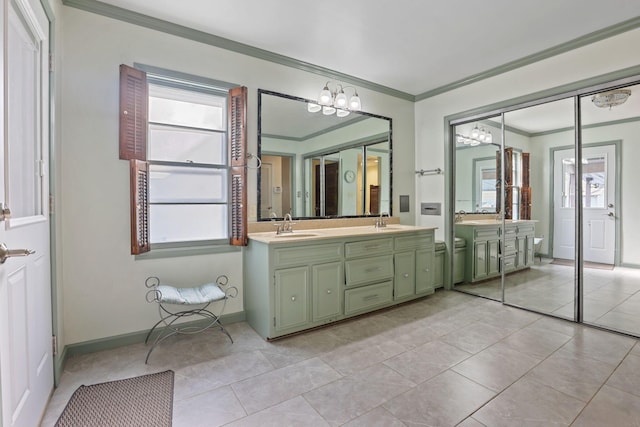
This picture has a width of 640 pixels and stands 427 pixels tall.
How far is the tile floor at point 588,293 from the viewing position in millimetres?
2697

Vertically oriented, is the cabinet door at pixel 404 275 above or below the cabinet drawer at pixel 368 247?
below

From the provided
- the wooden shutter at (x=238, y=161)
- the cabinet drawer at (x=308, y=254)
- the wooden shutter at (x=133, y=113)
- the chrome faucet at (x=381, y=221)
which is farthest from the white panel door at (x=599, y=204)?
the wooden shutter at (x=133, y=113)

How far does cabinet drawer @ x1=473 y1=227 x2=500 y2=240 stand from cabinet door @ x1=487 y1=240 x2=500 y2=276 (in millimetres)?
64

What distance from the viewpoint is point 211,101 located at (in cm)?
282

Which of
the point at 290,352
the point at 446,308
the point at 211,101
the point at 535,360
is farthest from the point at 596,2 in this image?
the point at 290,352

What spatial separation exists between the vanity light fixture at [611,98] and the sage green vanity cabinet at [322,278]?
193cm

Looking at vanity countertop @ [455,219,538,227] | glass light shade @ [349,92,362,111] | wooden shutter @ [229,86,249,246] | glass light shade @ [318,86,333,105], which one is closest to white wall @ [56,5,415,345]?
wooden shutter @ [229,86,249,246]

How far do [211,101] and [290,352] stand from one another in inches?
89.9

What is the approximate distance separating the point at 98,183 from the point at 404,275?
9.53 feet

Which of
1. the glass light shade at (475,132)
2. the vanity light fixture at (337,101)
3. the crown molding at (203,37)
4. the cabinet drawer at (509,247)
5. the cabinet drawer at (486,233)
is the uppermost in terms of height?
the crown molding at (203,37)

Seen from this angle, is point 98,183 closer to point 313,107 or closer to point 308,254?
point 308,254

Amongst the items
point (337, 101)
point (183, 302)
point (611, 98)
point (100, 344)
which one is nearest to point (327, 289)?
point (183, 302)

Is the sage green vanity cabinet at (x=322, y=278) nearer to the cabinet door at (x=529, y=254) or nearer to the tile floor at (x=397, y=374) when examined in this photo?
the tile floor at (x=397, y=374)

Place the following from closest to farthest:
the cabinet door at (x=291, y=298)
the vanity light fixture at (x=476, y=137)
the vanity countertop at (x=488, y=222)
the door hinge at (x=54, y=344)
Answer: the door hinge at (x=54, y=344), the cabinet door at (x=291, y=298), the vanity countertop at (x=488, y=222), the vanity light fixture at (x=476, y=137)
